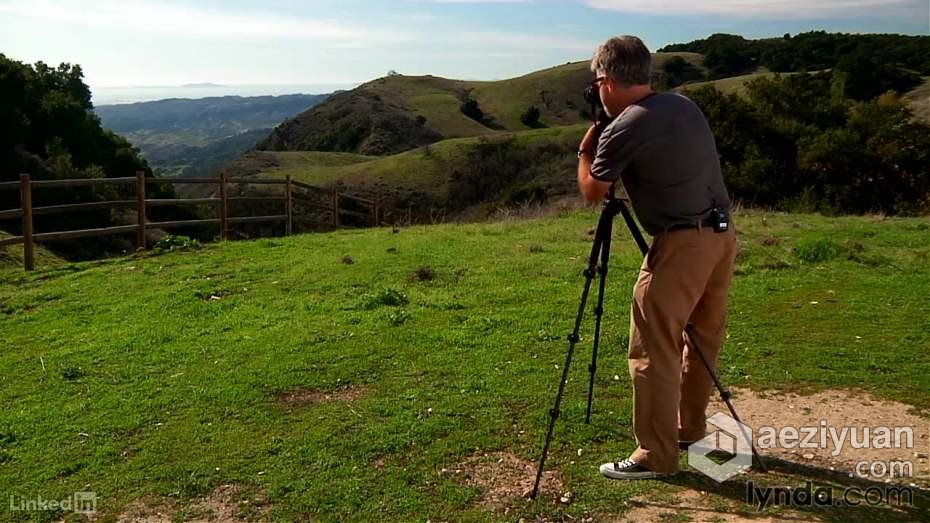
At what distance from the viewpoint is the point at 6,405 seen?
5367 mm

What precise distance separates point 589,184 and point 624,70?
23.6 inches

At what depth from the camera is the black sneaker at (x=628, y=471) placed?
152 inches

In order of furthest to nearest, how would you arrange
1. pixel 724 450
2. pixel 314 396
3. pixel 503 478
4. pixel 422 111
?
pixel 422 111
pixel 314 396
pixel 724 450
pixel 503 478

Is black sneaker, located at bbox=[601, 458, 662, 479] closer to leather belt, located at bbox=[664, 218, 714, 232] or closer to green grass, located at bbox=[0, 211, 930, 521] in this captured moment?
green grass, located at bbox=[0, 211, 930, 521]

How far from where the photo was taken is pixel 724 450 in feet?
13.8

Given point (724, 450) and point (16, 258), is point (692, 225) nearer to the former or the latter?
point (724, 450)

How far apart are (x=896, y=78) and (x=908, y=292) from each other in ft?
174

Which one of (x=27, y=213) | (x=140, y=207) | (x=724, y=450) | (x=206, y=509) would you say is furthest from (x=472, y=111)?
(x=206, y=509)

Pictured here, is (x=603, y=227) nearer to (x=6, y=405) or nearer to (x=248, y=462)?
(x=248, y=462)

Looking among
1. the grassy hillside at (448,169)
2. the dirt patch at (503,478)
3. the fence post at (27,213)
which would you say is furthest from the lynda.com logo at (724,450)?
the grassy hillside at (448,169)

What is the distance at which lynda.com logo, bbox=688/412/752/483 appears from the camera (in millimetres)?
3982

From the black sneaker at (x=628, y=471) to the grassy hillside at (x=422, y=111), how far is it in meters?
64.6

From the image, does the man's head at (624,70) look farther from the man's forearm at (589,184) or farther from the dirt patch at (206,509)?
the dirt patch at (206,509)

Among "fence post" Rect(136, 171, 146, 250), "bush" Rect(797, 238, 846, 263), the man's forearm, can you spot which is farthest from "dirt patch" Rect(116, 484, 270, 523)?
"fence post" Rect(136, 171, 146, 250)
